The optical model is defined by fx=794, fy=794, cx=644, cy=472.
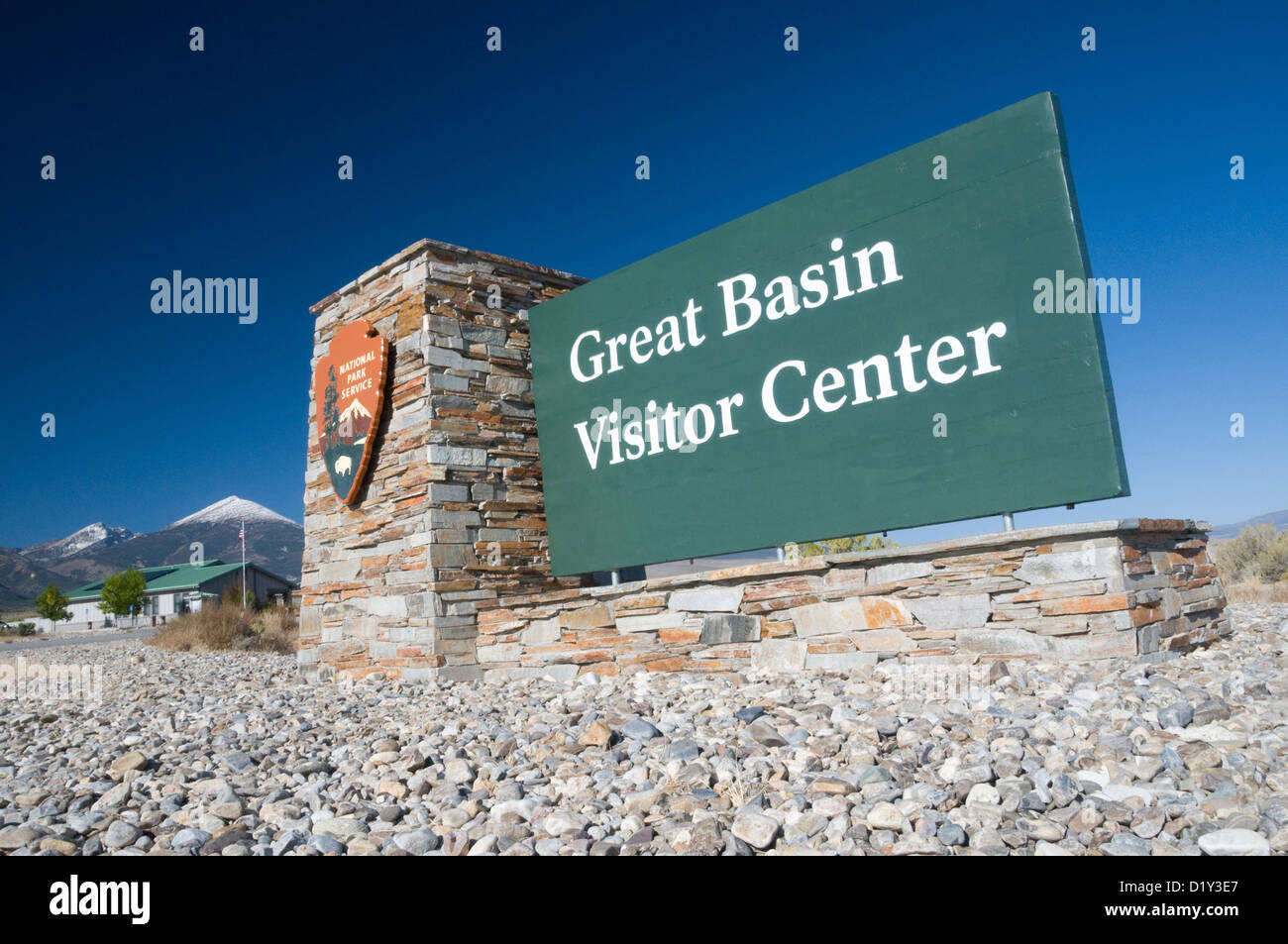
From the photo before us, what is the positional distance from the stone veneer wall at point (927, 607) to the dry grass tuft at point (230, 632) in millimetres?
10926

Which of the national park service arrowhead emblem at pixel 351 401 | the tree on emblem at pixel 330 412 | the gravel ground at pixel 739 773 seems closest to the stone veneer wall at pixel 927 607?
the gravel ground at pixel 739 773

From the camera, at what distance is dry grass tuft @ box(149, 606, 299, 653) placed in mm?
16047

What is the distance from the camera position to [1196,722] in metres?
3.31

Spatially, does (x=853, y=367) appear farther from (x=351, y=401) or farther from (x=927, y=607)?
(x=351, y=401)

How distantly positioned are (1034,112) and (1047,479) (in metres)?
2.34

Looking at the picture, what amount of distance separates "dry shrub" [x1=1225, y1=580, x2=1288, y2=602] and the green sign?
6.51 metres

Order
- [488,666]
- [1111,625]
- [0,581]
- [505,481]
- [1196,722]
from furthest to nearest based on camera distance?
[0,581]
[505,481]
[488,666]
[1111,625]
[1196,722]

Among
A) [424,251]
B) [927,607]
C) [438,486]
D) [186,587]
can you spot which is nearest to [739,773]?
[927,607]

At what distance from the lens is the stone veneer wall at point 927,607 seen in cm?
447

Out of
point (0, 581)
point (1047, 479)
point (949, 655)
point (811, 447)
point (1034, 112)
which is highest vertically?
point (0, 581)

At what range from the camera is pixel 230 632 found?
662 inches
